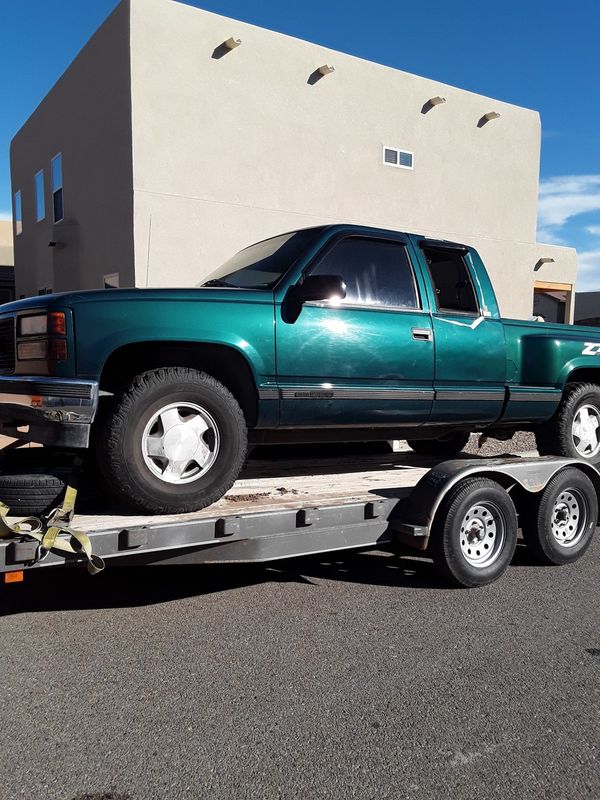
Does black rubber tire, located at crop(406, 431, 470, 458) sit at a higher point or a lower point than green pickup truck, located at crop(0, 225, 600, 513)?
lower

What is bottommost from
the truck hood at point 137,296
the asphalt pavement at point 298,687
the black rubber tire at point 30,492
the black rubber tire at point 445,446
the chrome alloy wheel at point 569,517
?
the asphalt pavement at point 298,687

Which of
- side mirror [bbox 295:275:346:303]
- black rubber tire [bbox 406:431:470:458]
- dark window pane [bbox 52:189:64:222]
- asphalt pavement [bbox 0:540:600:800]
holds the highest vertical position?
dark window pane [bbox 52:189:64:222]

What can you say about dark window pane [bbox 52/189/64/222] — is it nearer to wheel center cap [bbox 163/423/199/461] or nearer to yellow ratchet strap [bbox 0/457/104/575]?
wheel center cap [bbox 163/423/199/461]

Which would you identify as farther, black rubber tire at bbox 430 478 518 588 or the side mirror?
black rubber tire at bbox 430 478 518 588

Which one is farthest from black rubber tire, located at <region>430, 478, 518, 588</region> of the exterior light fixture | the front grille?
the exterior light fixture

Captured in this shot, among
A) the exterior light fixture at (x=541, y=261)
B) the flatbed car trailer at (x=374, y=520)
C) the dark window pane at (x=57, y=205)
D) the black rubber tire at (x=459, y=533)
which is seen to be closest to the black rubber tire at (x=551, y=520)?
the flatbed car trailer at (x=374, y=520)

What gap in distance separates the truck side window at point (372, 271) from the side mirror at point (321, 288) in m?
0.34

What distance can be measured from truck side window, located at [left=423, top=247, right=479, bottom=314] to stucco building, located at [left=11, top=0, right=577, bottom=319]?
552 cm

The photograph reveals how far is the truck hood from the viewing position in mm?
3867

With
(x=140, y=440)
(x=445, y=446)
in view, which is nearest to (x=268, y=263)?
(x=140, y=440)

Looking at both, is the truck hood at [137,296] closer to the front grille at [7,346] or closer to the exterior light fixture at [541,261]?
the front grille at [7,346]

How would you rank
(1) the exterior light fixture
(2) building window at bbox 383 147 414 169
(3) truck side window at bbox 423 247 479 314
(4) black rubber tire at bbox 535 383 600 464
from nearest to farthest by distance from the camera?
(3) truck side window at bbox 423 247 479 314 < (4) black rubber tire at bbox 535 383 600 464 < (2) building window at bbox 383 147 414 169 < (1) the exterior light fixture

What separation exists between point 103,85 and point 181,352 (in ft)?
32.2

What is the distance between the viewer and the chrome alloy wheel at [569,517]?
208 inches
